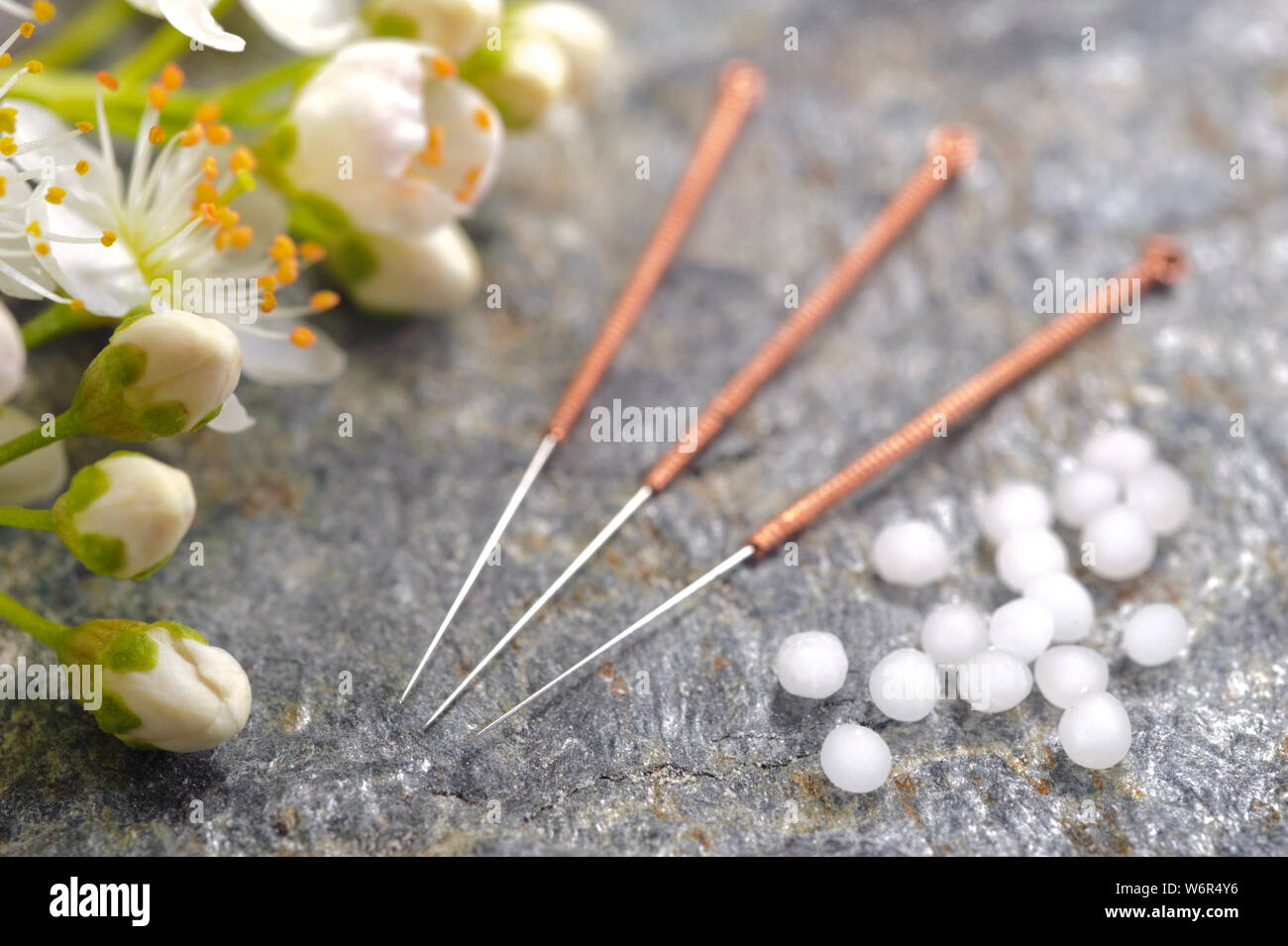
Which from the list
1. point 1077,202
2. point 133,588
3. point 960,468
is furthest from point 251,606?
point 1077,202

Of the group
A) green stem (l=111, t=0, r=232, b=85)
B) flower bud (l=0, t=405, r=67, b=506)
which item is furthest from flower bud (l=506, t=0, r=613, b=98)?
flower bud (l=0, t=405, r=67, b=506)

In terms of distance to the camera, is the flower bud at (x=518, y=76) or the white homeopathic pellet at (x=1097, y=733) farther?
the flower bud at (x=518, y=76)

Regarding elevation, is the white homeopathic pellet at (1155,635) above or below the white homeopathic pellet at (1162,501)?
below

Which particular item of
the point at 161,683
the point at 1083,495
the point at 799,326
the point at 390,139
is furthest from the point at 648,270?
the point at 161,683

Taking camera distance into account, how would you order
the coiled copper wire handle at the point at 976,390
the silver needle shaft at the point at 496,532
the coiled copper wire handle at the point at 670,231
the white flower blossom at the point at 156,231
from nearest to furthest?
the white flower blossom at the point at 156,231, the silver needle shaft at the point at 496,532, the coiled copper wire handle at the point at 976,390, the coiled copper wire handle at the point at 670,231

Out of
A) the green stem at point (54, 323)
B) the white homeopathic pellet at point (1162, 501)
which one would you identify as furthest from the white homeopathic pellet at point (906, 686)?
the green stem at point (54, 323)

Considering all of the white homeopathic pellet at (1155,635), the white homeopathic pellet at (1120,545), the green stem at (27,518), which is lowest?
the white homeopathic pellet at (1155,635)

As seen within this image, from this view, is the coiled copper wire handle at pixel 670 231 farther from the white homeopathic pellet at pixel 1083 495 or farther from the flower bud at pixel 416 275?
the white homeopathic pellet at pixel 1083 495

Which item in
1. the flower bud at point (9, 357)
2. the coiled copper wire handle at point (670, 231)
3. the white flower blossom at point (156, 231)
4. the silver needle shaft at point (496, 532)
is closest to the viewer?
the flower bud at point (9, 357)

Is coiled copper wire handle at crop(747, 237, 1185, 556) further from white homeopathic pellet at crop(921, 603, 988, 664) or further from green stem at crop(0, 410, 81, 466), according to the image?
green stem at crop(0, 410, 81, 466)
